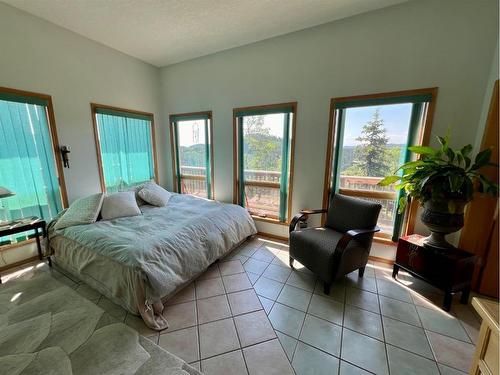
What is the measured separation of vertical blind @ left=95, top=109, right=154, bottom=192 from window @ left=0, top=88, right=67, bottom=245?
1.91 ft

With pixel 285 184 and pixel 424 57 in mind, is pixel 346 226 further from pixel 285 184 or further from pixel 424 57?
A: pixel 424 57

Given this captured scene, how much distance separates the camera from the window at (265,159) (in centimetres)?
296

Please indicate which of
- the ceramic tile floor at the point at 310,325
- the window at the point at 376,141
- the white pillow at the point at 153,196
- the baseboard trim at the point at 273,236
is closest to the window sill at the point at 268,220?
the baseboard trim at the point at 273,236

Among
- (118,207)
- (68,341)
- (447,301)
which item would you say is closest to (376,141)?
(447,301)

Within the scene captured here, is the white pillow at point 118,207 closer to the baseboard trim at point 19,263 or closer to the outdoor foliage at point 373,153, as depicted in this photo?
the baseboard trim at point 19,263

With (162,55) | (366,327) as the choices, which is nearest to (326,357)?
(366,327)

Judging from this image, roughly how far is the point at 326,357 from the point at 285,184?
2.07m

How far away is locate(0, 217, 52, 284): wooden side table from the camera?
2.14 meters

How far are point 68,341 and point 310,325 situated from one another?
187 cm

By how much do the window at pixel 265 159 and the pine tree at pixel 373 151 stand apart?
2.83 feet

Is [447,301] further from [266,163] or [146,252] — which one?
[146,252]

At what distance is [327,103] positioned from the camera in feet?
8.55

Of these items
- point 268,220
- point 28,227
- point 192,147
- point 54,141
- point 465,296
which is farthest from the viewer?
point 192,147

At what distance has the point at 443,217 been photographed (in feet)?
6.15
